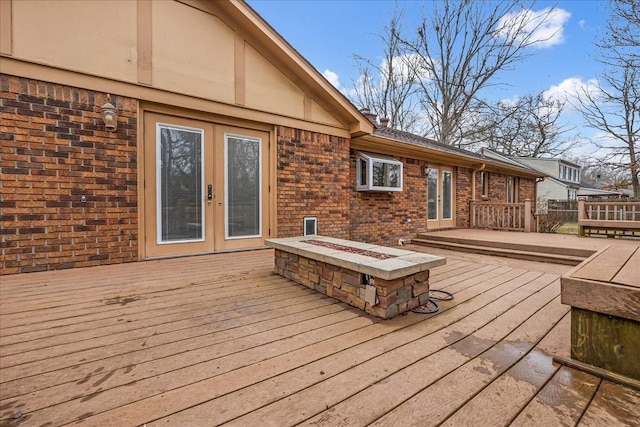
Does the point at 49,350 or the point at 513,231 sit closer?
the point at 49,350

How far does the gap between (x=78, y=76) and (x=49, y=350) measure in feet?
11.5

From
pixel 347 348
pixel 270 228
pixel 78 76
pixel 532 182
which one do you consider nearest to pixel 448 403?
pixel 347 348

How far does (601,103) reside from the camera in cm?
1315

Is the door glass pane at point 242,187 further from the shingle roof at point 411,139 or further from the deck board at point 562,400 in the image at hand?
the deck board at point 562,400

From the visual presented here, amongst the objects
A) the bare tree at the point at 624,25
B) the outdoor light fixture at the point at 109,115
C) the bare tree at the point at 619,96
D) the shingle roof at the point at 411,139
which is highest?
the bare tree at the point at 624,25

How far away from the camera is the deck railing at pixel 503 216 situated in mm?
8047

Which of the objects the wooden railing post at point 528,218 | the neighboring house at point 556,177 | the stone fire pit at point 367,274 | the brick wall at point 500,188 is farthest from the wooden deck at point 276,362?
the neighboring house at point 556,177

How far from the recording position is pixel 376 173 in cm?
671

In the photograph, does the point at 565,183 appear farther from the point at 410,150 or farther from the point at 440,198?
the point at 410,150

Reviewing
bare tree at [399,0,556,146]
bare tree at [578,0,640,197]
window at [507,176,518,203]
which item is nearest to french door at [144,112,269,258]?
window at [507,176,518,203]

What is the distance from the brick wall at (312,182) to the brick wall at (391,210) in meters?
0.52

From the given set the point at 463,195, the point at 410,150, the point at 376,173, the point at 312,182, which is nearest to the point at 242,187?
the point at 312,182

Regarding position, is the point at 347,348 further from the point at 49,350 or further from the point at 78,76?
the point at 78,76

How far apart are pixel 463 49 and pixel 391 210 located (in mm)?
12992
